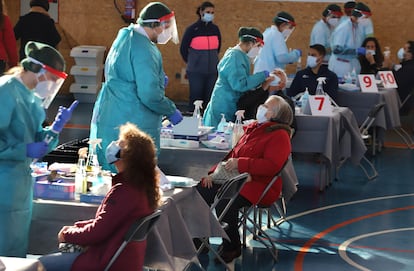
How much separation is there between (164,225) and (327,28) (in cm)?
894

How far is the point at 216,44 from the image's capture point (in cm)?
A: 1157

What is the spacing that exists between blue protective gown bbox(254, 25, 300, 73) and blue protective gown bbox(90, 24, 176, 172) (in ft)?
13.5

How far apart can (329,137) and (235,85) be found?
123 cm

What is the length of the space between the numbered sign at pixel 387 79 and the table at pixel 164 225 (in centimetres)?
697

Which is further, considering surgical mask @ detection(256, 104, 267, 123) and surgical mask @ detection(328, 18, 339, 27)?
surgical mask @ detection(328, 18, 339, 27)

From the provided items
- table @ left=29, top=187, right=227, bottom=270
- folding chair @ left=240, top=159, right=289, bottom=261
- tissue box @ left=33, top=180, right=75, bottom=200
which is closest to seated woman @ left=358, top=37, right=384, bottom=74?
folding chair @ left=240, top=159, right=289, bottom=261

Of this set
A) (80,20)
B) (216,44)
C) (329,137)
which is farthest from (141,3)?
(329,137)

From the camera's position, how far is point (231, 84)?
308 inches

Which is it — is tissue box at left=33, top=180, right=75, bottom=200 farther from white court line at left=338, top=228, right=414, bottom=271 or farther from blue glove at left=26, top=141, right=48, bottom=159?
white court line at left=338, top=228, right=414, bottom=271

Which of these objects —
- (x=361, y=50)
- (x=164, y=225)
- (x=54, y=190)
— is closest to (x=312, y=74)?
(x=361, y=50)

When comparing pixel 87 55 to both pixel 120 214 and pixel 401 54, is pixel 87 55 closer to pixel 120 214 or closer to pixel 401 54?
pixel 401 54

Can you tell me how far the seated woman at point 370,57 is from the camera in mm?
12250

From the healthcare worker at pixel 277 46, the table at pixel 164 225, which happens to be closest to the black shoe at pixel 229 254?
the table at pixel 164 225

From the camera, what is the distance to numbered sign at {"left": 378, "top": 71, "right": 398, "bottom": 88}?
11.6 meters
